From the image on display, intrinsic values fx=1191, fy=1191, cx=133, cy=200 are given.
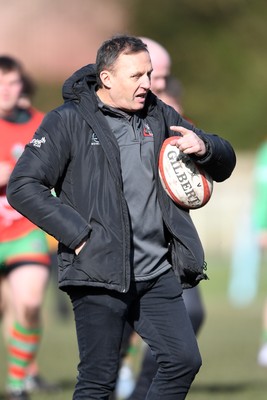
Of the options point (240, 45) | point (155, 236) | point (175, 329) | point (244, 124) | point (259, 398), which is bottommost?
point (259, 398)

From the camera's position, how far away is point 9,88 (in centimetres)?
830

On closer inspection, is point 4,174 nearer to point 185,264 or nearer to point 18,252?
point 18,252

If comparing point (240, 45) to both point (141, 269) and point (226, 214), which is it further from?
point (141, 269)

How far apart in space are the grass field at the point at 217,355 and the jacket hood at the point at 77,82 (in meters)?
3.20

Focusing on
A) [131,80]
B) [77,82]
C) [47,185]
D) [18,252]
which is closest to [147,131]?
[131,80]

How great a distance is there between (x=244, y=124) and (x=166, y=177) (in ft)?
120

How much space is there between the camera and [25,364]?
849 centimetres

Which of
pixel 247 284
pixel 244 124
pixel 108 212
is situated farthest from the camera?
pixel 244 124

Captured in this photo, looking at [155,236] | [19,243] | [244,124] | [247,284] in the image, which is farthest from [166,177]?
[244,124]

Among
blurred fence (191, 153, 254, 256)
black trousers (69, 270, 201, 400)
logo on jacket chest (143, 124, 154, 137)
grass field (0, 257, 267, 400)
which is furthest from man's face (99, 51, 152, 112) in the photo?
blurred fence (191, 153, 254, 256)

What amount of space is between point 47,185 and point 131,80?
0.65 metres

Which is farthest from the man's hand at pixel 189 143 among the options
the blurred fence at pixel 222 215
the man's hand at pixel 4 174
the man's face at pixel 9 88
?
the blurred fence at pixel 222 215

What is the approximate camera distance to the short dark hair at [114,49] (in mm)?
5742

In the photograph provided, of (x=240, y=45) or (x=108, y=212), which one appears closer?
(x=108, y=212)
